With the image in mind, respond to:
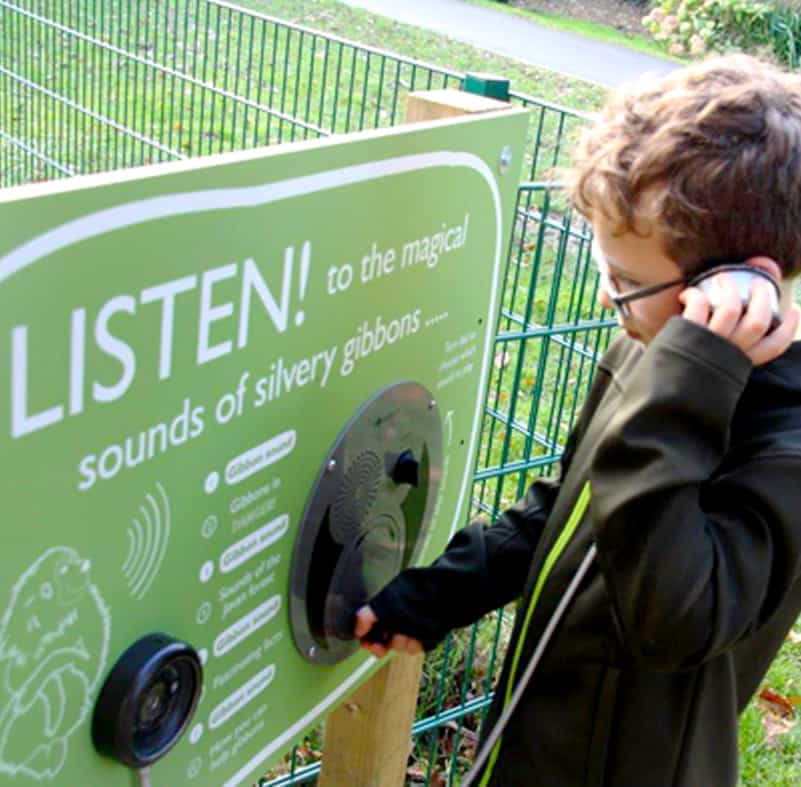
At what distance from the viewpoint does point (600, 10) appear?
64.1 ft

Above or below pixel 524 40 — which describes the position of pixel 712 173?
above

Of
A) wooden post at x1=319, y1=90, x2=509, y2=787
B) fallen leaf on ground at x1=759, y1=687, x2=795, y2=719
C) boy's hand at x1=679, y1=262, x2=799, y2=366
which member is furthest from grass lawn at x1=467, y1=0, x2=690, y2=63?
boy's hand at x1=679, y1=262, x2=799, y2=366

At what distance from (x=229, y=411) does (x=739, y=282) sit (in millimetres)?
621

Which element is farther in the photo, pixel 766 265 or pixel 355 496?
pixel 355 496

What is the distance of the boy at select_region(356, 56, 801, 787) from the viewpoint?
137 cm

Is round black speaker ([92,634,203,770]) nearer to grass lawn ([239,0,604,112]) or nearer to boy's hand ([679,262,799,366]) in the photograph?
boy's hand ([679,262,799,366])

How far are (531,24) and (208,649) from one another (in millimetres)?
16569

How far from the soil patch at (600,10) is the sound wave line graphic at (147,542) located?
59.6ft

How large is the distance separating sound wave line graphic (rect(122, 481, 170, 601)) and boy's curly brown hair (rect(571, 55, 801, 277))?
683 millimetres

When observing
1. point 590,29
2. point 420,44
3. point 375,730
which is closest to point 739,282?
point 375,730

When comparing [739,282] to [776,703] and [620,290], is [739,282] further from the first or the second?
[776,703]

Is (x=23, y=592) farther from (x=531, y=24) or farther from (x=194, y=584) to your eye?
(x=531, y=24)

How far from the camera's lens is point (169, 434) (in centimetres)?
114

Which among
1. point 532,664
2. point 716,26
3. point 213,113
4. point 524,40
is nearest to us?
point 532,664
